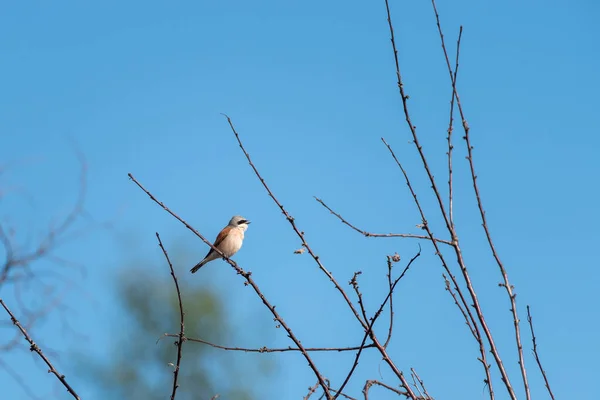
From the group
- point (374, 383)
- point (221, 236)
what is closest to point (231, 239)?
point (221, 236)

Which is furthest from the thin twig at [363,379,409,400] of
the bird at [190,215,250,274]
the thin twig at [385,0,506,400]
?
the bird at [190,215,250,274]

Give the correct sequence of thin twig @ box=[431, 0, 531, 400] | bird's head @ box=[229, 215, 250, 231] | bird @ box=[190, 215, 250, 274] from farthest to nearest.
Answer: bird's head @ box=[229, 215, 250, 231], bird @ box=[190, 215, 250, 274], thin twig @ box=[431, 0, 531, 400]

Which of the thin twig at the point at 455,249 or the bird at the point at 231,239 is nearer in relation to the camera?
the thin twig at the point at 455,249

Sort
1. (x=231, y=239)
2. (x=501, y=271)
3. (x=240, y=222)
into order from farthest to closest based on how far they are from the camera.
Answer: (x=240, y=222) → (x=231, y=239) → (x=501, y=271)

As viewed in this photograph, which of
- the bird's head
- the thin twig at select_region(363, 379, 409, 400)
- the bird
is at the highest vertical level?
the bird's head

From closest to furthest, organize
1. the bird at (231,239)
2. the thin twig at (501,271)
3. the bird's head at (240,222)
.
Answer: the thin twig at (501,271) < the bird at (231,239) < the bird's head at (240,222)

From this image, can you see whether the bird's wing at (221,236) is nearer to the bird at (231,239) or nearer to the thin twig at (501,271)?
the bird at (231,239)

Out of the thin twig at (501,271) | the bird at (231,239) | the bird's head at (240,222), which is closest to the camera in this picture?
the thin twig at (501,271)

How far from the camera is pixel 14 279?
11.4ft

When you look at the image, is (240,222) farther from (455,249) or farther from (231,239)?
(455,249)

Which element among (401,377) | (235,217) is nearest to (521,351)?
(401,377)

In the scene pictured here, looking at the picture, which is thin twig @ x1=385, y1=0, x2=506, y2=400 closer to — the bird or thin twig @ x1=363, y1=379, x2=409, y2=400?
thin twig @ x1=363, y1=379, x2=409, y2=400

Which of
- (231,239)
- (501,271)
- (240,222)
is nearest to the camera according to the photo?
(501,271)

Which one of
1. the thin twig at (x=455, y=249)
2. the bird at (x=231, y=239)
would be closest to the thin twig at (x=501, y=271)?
the thin twig at (x=455, y=249)
